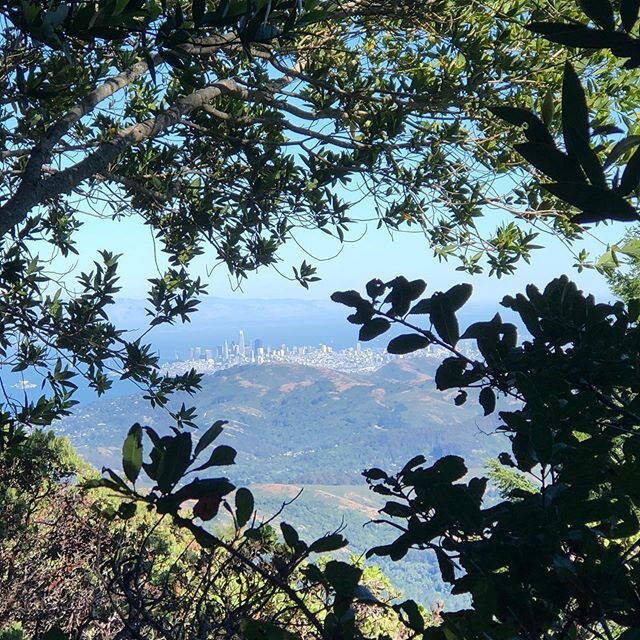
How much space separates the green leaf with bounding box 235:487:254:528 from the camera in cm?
94

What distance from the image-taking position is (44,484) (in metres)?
4.47

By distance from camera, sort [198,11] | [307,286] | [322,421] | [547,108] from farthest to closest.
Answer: [322,421]
[307,286]
[198,11]
[547,108]

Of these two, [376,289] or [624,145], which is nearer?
[624,145]

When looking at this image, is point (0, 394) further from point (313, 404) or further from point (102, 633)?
point (313, 404)

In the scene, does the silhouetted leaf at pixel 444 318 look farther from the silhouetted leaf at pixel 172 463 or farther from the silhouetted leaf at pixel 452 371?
the silhouetted leaf at pixel 172 463

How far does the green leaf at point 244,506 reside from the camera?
939 mm

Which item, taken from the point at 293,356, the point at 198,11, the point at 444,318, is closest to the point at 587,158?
the point at 444,318

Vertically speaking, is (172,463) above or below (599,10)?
below

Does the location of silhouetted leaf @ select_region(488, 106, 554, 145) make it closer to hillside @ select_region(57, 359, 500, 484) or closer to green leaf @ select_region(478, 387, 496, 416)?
green leaf @ select_region(478, 387, 496, 416)

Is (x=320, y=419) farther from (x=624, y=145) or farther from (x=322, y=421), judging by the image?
(x=624, y=145)

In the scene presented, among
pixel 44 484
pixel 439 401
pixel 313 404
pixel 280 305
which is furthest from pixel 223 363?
pixel 44 484

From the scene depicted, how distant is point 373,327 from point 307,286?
9.93ft

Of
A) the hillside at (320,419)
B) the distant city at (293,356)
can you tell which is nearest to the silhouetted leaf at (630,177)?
the hillside at (320,419)

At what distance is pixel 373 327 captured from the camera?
1202 millimetres
